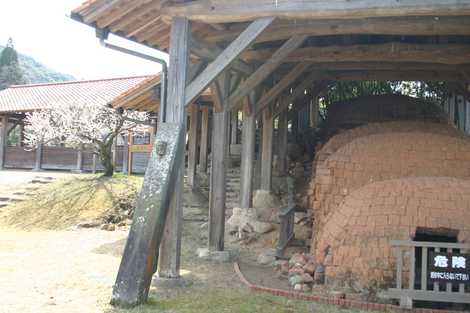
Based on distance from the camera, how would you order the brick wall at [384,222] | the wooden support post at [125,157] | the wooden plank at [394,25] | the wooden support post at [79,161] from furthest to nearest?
the wooden support post at [79,161] < the wooden support post at [125,157] < the wooden plank at [394,25] < the brick wall at [384,222]

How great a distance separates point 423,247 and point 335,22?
349 cm

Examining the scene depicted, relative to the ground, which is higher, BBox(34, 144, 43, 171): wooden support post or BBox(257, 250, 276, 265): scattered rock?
BBox(34, 144, 43, 171): wooden support post

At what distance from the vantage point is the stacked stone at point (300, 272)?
669 cm

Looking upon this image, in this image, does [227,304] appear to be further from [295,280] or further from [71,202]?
[71,202]

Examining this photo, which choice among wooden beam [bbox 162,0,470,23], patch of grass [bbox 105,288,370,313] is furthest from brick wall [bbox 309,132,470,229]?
wooden beam [bbox 162,0,470,23]

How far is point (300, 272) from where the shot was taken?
7008mm

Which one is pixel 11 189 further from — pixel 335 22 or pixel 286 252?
pixel 335 22

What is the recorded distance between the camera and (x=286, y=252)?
9164mm

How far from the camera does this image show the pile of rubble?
6551 mm

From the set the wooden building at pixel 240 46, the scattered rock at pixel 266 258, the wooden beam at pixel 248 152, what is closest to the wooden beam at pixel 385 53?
the wooden building at pixel 240 46

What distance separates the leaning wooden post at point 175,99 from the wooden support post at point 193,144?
785cm

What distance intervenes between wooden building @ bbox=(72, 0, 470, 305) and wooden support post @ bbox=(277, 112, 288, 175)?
242 centimetres

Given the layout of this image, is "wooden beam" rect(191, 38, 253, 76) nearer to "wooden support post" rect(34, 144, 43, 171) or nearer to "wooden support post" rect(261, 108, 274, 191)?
"wooden support post" rect(261, 108, 274, 191)

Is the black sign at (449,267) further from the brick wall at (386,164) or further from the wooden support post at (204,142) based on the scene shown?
the wooden support post at (204,142)
